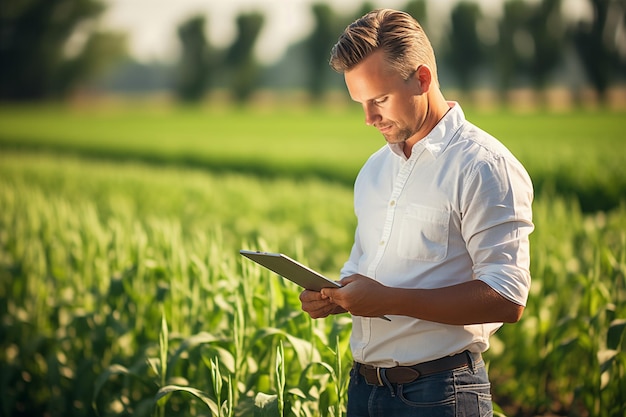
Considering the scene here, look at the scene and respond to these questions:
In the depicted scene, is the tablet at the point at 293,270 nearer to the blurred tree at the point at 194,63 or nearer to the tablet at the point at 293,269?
the tablet at the point at 293,269

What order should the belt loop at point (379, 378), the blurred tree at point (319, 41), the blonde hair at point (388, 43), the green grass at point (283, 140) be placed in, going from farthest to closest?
the blurred tree at point (319, 41) < the green grass at point (283, 140) < the belt loop at point (379, 378) < the blonde hair at point (388, 43)

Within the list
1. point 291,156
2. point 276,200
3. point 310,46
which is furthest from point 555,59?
point 276,200

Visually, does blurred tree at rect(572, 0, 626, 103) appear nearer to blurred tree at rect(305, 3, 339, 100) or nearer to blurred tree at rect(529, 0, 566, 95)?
blurred tree at rect(529, 0, 566, 95)

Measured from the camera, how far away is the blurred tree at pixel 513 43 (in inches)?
2003

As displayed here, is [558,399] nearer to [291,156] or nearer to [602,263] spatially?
[602,263]

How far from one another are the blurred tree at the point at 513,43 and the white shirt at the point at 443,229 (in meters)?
51.6

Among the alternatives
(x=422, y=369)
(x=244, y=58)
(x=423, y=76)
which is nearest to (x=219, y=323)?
(x=422, y=369)

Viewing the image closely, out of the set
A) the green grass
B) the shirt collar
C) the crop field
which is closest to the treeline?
the green grass

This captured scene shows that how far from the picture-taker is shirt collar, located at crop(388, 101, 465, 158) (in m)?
1.88

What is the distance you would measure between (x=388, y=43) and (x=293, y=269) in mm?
626

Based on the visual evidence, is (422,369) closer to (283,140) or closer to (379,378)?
(379,378)

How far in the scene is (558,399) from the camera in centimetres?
401

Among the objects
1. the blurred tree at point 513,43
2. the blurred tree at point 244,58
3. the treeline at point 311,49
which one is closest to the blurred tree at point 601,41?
the treeline at point 311,49

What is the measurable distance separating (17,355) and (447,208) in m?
3.00
